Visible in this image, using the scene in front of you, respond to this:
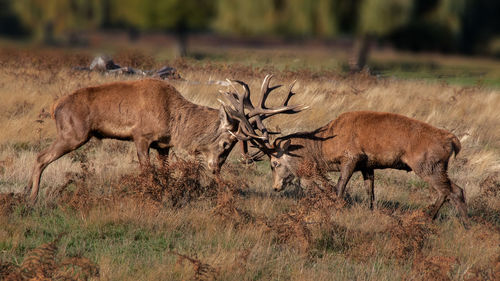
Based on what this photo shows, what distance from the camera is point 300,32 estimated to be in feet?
61.1

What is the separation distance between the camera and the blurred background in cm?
998

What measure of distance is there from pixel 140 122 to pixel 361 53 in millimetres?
7900

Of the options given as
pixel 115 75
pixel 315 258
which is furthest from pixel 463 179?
pixel 115 75

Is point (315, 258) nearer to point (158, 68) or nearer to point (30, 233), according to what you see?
point (30, 233)

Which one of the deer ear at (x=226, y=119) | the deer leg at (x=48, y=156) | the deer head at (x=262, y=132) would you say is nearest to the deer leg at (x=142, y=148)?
the deer leg at (x=48, y=156)

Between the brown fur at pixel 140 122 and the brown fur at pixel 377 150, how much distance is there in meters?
0.96

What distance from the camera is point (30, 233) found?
8203mm

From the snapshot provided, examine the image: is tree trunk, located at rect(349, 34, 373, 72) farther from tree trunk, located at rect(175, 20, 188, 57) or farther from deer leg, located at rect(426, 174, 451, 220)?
deer leg, located at rect(426, 174, 451, 220)

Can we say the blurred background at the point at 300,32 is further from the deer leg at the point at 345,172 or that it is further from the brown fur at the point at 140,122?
the deer leg at the point at 345,172

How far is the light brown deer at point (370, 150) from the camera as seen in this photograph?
31.9ft

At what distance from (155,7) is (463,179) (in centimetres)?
628

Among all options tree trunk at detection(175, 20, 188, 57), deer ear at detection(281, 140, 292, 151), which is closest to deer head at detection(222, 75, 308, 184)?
deer ear at detection(281, 140, 292, 151)

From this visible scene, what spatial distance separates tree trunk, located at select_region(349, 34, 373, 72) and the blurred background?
0.03 m

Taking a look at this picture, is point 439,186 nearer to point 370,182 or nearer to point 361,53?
point 370,182
